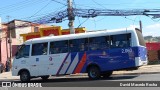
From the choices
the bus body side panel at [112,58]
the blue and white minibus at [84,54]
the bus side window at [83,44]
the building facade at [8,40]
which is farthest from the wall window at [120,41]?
the building facade at [8,40]

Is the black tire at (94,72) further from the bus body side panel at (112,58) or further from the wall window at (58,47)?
the wall window at (58,47)

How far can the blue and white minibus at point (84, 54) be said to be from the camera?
64.0 feet

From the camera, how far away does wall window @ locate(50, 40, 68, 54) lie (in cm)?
2120

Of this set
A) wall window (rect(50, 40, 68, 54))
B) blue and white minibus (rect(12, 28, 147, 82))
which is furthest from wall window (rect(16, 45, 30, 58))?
wall window (rect(50, 40, 68, 54))

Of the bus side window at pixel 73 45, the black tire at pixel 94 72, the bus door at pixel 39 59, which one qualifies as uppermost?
the bus side window at pixel 73 45

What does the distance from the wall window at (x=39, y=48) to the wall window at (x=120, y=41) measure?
439cm

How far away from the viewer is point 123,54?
64.0ft

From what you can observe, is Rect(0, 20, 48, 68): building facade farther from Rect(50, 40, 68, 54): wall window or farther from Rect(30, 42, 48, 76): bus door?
Rect(50, 40, 68, 54): wall window

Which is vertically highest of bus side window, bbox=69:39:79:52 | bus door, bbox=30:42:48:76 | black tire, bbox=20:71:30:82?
bus side window, bbox=69:39:79:52

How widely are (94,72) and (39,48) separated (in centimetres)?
407

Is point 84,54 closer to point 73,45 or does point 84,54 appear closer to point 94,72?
point 73,45

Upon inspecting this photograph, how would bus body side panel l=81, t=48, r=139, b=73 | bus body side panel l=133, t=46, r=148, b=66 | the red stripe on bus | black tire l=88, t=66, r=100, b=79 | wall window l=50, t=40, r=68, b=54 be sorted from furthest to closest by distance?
wall window l=50, t=40, r=68, b=54, the red stripe on bus, black tire l=88, t=66, r=100, b=79, bus body side panel l=81, t=48, r=139, b=73, bus body side panel l=133, t=46, r=148, b=66

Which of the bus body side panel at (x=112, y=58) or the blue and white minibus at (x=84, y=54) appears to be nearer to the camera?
the bus body side panel at (x=112, y=58)

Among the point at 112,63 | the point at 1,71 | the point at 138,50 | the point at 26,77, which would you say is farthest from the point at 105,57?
the point at 1,71
